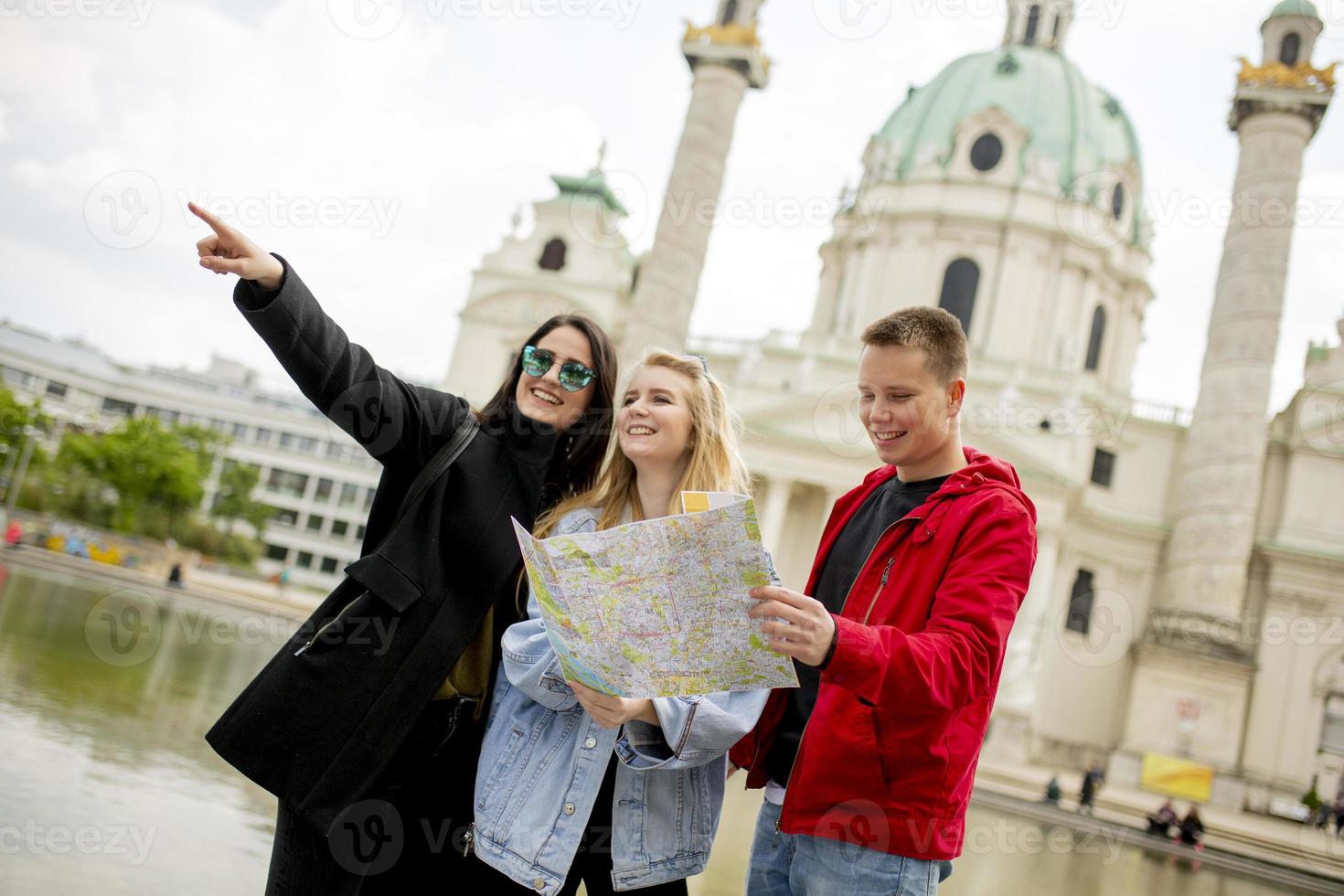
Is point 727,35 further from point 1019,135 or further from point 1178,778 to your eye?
point 1178,778

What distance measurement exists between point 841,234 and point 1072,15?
52.2 feet

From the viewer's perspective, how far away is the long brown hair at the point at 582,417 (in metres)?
3.63

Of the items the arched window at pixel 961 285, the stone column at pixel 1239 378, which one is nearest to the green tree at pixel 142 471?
the arched window at pixel 961 285

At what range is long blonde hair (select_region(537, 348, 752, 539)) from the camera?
3363 millimetres

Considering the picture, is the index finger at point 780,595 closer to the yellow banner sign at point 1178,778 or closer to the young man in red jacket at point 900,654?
the young man in red jacket at point 900,654

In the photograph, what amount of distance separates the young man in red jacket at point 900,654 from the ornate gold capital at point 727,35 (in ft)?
97.3

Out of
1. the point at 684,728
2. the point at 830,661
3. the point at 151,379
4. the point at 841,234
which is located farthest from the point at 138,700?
the point at 151,379

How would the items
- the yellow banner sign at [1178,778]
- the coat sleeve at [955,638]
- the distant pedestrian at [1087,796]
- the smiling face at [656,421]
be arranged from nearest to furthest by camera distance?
the coat sleeve at [955,638], the smiling face at [656,421], the distant pedestrian at [1087,796], the yellow banner sign at [1178,778]

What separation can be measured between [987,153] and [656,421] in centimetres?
4190

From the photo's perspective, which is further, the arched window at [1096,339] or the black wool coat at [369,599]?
the arched window at [1096,339]

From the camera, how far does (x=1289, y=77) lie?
1182 inches

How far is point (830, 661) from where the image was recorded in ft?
7.61

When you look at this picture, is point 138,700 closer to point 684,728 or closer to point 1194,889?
point 684,728

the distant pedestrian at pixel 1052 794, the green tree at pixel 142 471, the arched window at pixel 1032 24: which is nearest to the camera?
the distant pedestrian at pixel 1052 794
